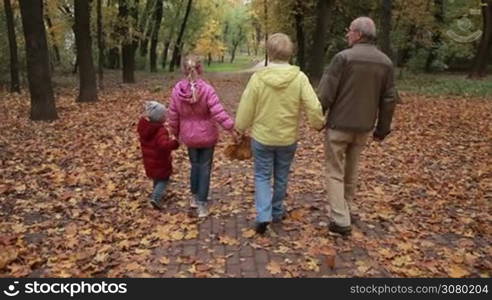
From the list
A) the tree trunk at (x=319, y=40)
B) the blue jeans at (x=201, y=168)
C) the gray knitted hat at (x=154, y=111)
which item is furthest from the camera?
the tree trunk at (x=319, y=40)

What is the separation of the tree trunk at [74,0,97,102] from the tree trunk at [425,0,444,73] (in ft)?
73.5

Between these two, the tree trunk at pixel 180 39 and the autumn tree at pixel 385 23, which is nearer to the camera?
the autumn tree at pixel 385 23

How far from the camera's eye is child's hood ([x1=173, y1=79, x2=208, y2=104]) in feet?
20.5

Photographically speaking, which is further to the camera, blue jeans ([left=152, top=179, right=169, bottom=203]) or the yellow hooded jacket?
blue jeans ([left=152, top=179, right=169, bottom=203])

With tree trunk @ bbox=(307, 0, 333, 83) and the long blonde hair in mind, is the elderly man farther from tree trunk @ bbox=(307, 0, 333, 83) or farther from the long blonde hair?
tree trunk @ bbox=(307, 0, 333, 83)

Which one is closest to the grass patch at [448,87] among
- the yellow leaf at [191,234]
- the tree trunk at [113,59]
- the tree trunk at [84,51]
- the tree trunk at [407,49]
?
the tree trunk at [407,49]

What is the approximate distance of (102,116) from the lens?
1595cm

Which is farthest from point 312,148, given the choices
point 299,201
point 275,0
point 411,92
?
point 275,0

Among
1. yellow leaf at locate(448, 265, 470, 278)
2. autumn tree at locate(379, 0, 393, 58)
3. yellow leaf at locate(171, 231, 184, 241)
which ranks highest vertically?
autumn tree at locate(379, 0, 393, 58)

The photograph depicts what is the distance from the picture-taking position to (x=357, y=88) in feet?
18.6

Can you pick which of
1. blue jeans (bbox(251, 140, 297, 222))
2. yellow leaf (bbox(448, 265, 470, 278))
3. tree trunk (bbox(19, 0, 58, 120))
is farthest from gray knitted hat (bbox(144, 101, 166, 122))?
tree trunk (bbox(19, 0, 58, 120))

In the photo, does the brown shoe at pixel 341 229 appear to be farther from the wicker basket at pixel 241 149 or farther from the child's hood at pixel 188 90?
the child's hood at pixel 188 90

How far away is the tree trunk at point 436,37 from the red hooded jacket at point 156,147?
30.0 metres

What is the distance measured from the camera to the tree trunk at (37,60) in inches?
546
